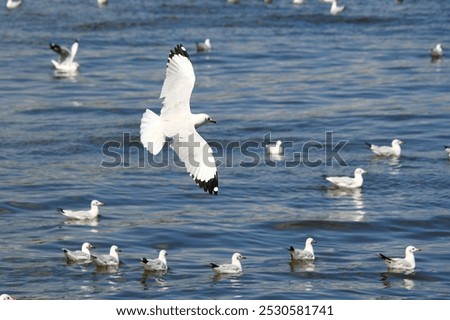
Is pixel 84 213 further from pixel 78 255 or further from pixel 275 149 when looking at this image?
pixel 275 149

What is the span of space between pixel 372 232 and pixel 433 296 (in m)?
3.44

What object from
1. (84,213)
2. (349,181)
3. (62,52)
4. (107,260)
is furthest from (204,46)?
(107,260)

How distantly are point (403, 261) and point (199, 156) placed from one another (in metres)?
3.65

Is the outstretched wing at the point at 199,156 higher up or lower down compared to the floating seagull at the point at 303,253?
higher up

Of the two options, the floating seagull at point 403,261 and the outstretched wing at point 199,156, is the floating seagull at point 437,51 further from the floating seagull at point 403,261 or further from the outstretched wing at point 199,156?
the outstretched wing at point 199,156

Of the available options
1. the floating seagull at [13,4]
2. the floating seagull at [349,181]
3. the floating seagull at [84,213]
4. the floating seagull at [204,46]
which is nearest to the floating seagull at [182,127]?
the floating seagull at [84,213]

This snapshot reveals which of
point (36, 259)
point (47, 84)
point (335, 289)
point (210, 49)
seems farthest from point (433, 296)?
point (210, 49)

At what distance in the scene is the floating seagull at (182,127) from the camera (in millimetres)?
16078

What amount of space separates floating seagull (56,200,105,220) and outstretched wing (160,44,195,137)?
4.48 meters

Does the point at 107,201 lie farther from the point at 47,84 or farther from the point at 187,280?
the point at 47,84

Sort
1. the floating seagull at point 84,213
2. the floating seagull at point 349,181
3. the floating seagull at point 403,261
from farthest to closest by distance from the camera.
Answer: the floating seagull at point 349,181 → the floating seagull at point 84,213 → the floating seagull at point 403,261

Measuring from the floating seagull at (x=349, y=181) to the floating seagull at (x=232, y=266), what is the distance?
5135 mm

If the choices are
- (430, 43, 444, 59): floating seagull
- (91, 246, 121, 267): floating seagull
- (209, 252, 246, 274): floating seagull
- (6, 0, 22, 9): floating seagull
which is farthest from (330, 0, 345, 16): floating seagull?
(91, 246, 121, 267): floating seagull

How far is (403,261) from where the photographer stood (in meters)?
18.0
